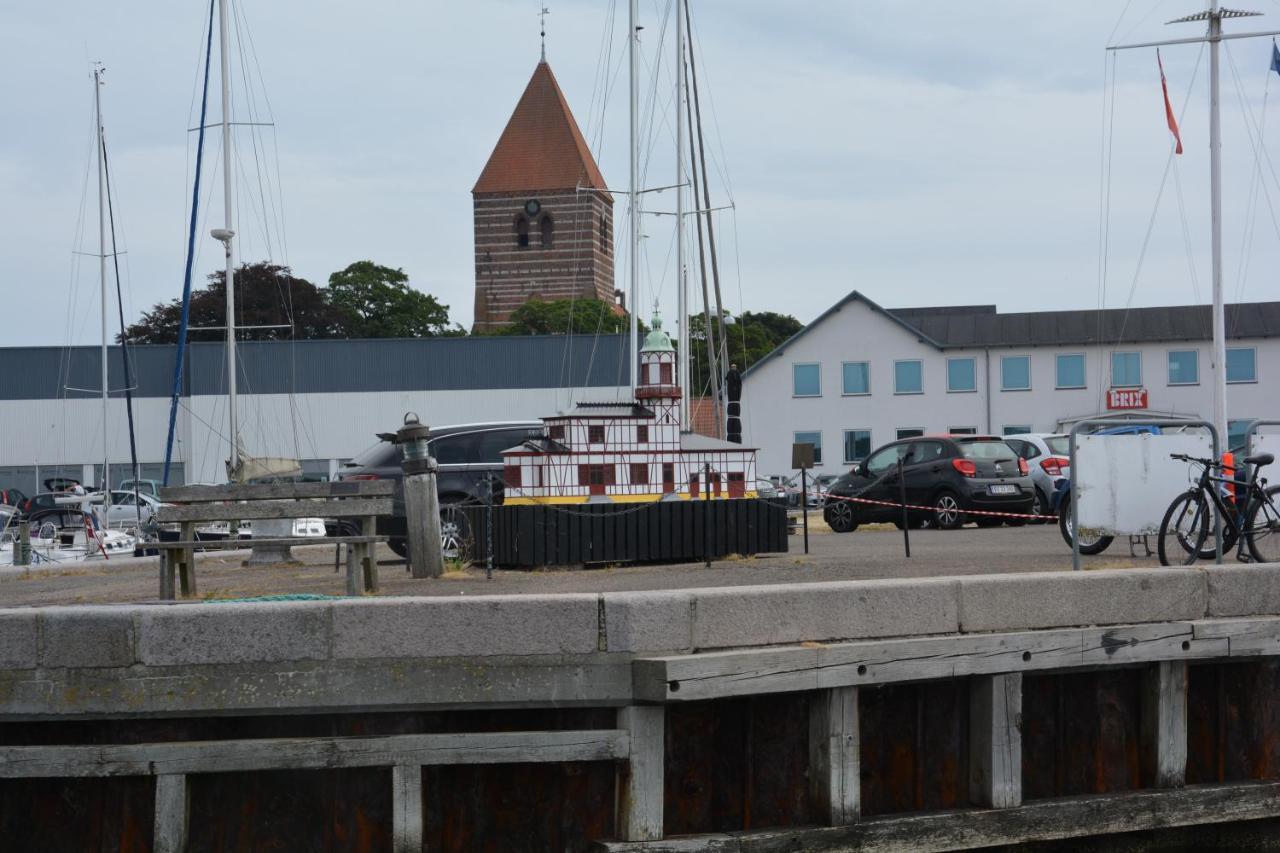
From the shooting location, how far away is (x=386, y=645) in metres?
7.79

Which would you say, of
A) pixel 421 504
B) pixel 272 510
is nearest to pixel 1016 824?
pixel 272 510

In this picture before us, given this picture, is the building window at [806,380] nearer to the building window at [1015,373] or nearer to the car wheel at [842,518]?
the building window at [1015,373]

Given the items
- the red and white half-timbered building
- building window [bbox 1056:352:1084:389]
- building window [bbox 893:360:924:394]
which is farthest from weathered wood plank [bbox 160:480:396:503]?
building window [bbox 1056:352:1084:389]

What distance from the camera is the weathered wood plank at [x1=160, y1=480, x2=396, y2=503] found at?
39.2 ft

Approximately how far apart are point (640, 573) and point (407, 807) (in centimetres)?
654

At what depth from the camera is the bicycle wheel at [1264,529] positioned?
12086mm

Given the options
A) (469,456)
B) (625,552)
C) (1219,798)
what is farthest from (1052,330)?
(1219,798)

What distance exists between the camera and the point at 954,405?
203 ft

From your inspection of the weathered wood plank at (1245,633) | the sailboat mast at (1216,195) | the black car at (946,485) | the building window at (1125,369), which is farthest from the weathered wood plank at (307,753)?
the building window at (1125,369)

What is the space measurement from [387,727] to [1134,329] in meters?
56.2

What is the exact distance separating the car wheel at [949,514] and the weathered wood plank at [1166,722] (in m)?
13.8

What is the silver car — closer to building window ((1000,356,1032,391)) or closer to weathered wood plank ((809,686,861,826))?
weathered wood plank ((809,686,861,826))

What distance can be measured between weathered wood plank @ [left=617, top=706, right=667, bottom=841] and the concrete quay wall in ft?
0.63

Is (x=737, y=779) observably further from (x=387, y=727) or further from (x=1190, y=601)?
(x=1190, y=601)
